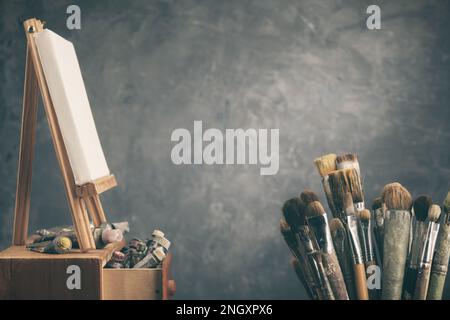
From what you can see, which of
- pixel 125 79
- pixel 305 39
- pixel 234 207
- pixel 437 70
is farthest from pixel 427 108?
pixel 125 79

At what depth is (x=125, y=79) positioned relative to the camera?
123 inches

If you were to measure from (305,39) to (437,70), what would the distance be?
27.9 inches

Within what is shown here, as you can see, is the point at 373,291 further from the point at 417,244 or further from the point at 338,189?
the point at 338,189

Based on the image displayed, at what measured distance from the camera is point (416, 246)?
2455mm

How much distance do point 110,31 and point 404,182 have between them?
1.75m

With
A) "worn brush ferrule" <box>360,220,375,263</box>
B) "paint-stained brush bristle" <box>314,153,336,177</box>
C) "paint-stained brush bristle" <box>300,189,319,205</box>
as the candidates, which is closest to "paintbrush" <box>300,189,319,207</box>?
"paint-stained brush bristle" <box>300,189,319,205</box>

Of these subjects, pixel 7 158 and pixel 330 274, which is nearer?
pixel 330 274

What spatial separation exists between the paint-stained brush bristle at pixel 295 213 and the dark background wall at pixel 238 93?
641 mm

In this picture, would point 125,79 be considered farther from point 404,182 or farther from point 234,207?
point 404,182

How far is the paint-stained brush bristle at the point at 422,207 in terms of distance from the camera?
246 centimetres

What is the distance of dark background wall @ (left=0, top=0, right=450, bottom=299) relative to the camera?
10.2 ft

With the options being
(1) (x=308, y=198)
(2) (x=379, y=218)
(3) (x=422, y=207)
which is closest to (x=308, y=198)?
(1) (x=308, y=198)

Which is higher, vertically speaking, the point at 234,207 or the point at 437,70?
the point at 437,70

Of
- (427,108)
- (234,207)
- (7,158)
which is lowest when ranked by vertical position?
(234,207)
